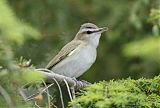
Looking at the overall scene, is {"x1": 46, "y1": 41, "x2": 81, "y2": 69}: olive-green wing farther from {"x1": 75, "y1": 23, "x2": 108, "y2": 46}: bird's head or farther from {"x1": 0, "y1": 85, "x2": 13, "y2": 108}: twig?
{"x1": 0, "y1": 85, "x2": 13, "y2": 108}: twig

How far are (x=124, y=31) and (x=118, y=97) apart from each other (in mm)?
5422

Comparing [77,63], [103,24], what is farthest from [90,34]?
[103,24]

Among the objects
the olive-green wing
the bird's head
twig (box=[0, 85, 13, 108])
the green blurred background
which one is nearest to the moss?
twig (box=[0, 85, 13, 108])

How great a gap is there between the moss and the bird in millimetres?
2928

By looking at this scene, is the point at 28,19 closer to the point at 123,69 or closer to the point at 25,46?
the point at 25,46

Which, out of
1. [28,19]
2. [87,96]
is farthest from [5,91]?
[28,19]

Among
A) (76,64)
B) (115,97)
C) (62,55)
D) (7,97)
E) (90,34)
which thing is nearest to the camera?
(7,97)

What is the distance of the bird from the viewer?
6.43 meters

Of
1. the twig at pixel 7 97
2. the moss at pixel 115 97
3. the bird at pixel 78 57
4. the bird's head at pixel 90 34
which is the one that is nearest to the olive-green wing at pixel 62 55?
the bird at pixel 78 57

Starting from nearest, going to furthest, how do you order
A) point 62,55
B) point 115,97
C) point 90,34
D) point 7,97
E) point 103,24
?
point 7,97
point 115,97
point 62,55
point 90,34
point 103,24

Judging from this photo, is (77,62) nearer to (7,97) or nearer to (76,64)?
(76,64)

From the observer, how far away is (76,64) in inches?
254

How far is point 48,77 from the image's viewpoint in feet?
12.2

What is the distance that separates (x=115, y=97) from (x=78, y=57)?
3525mm
